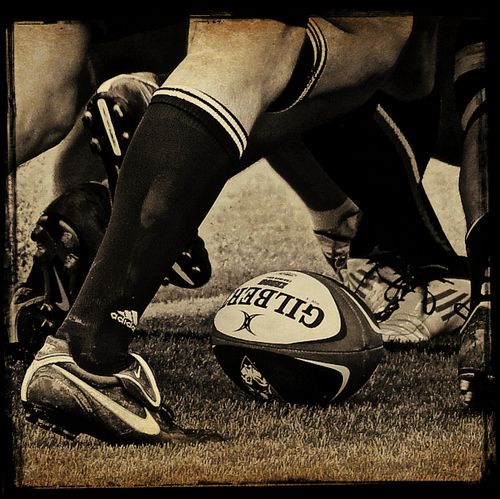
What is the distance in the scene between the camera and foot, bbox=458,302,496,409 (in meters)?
3.12

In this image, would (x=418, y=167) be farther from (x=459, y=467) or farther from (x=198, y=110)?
(x=459, y=467)

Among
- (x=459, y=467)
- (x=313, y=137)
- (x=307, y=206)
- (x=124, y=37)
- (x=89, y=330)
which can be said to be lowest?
(x=459, y=467)

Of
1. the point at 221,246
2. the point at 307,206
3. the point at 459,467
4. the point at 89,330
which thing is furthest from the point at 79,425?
the point at 459,467

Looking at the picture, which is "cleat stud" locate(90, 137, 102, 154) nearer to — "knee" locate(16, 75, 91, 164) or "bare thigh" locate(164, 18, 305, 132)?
"knee" locate(16, 75, 91, 164)

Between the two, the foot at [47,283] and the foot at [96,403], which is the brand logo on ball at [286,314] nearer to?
the foot at [96,403]

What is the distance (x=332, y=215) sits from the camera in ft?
10.6

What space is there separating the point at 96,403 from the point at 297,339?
685 mm

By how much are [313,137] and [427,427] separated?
42.7 inches

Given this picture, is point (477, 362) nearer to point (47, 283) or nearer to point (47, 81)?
point (47, 283)

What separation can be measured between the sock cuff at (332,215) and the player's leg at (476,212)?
397 mm

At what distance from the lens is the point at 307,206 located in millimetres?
3203

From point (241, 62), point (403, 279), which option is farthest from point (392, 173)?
point (241, 62)

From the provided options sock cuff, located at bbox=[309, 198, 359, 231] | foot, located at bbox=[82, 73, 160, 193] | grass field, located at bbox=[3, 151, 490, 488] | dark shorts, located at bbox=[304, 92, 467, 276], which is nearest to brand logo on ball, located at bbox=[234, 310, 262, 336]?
grass field, located at bbox=[3, 151, 490, 488]

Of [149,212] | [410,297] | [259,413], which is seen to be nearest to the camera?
[149,212]
